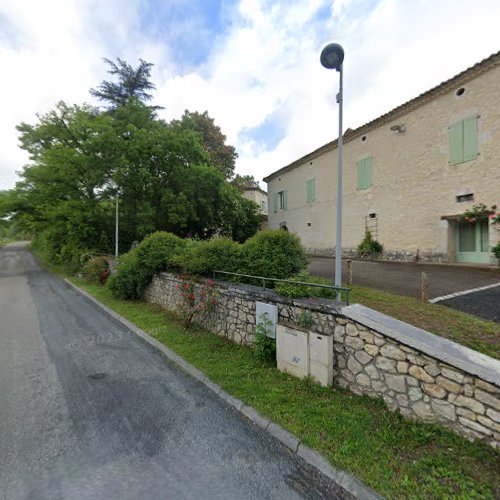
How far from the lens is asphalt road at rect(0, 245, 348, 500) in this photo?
79.9 inches

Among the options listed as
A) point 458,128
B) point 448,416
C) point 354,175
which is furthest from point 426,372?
point 354,175

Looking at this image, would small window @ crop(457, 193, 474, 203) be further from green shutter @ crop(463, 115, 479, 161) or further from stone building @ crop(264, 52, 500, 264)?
green shutter @ crop(463, 115, 479, 161)

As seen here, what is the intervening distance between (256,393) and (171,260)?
4.92 meters

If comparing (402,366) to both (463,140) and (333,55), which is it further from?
(463,140)

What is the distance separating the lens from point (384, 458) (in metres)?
2.21

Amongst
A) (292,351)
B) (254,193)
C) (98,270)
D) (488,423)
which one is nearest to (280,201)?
(254,193)

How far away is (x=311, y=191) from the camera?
18.5m

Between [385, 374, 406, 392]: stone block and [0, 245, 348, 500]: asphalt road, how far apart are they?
4.23ft

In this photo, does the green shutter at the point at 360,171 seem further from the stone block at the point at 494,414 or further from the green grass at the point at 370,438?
the stone block at the point at 494,414

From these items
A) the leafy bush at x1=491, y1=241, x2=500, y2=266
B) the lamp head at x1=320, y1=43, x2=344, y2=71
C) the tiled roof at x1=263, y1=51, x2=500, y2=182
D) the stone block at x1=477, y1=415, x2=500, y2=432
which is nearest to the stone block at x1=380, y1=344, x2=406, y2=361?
the stone block at x1=477, y1=415, x2=500, y2=432

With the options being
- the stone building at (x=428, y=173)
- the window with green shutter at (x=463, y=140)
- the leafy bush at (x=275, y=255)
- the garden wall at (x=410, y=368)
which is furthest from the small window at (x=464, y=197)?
the garden wall at (x=410, y=368)

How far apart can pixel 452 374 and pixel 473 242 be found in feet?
37.4

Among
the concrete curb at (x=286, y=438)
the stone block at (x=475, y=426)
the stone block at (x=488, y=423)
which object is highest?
the stone block at (x=488, y=423)

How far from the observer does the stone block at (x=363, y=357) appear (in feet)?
9.95
